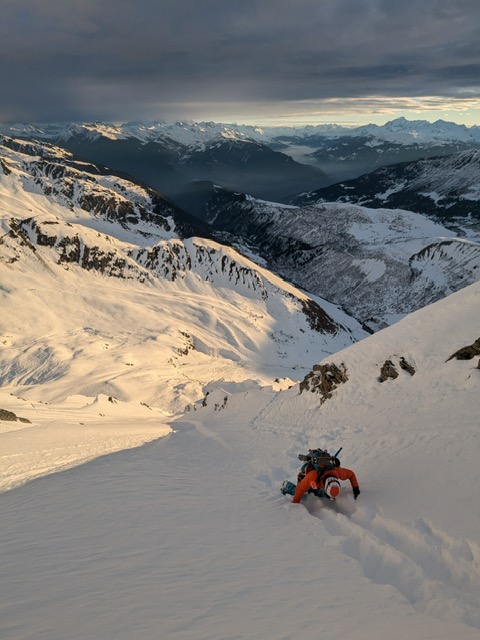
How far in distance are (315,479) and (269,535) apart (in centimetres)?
229

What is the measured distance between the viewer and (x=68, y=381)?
61.4 m

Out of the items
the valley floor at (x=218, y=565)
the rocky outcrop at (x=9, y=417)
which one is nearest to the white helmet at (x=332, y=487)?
the valley floor at (x=218, y=565)

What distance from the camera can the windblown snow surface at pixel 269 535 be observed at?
18.2 feet

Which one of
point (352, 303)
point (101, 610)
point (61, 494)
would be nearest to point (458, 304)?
point (61, 494)

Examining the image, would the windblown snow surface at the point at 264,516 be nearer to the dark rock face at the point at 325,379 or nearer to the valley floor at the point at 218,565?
the valley floor at the point at 218,565

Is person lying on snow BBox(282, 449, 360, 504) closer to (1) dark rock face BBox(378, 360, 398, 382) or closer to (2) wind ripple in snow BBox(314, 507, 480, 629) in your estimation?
(2) wind ripple in snow BBox(314, 507, 480, 629)

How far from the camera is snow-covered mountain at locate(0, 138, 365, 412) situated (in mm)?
68500

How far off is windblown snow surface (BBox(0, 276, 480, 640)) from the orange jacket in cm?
48

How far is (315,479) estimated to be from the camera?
10.9 metres

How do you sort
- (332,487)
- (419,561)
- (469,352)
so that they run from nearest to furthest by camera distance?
(419,561) < (332,487) < (469,352)

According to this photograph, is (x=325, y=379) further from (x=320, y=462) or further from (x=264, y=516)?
(x=264, y=516)

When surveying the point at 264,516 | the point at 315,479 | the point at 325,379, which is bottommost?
the point at 325,379

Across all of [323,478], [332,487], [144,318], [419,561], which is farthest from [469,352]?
[144,318]

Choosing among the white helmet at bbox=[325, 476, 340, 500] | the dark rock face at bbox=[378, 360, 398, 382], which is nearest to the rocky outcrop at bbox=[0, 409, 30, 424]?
the dark rock face at bbox=[378, 360, 398, 382]
